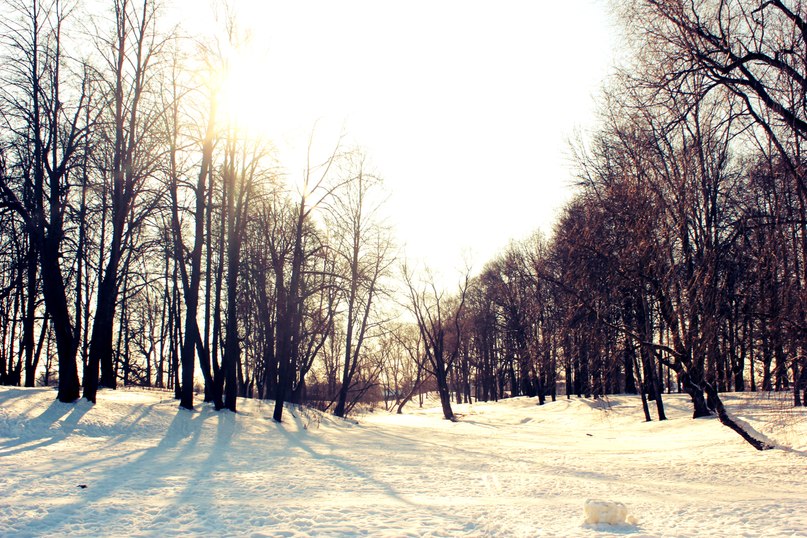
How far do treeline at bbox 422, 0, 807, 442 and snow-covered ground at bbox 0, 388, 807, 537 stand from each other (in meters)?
1.65

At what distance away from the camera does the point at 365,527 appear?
5891 mm

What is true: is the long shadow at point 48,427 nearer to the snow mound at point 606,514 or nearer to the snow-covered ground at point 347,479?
the snow-covered ground at point 347,479

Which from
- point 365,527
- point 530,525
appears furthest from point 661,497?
point 365,527

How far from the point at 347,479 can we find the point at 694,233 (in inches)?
422

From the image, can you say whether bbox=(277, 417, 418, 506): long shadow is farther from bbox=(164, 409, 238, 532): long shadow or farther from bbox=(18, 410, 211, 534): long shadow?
bbox=(18, 410, 211, 534): long shadow

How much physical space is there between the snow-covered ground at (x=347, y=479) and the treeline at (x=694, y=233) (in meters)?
1.65

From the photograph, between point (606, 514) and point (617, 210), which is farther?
point (617, 210)

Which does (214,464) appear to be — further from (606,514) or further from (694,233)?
(694,233)

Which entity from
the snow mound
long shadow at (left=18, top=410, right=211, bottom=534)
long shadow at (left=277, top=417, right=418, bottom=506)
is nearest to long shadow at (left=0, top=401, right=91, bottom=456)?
long shadow at (left=18, top=410, right=211, bottom=534)

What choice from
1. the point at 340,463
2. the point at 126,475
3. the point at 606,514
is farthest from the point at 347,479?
the point at 606,514

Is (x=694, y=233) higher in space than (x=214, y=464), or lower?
higher

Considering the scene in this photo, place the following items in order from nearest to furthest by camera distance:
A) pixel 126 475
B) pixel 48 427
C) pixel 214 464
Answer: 1. pixel 126 475
2. pixel 214 464
3. pixel 48 427

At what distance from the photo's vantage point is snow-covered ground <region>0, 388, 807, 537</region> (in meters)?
6.02

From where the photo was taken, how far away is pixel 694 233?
560 inches
